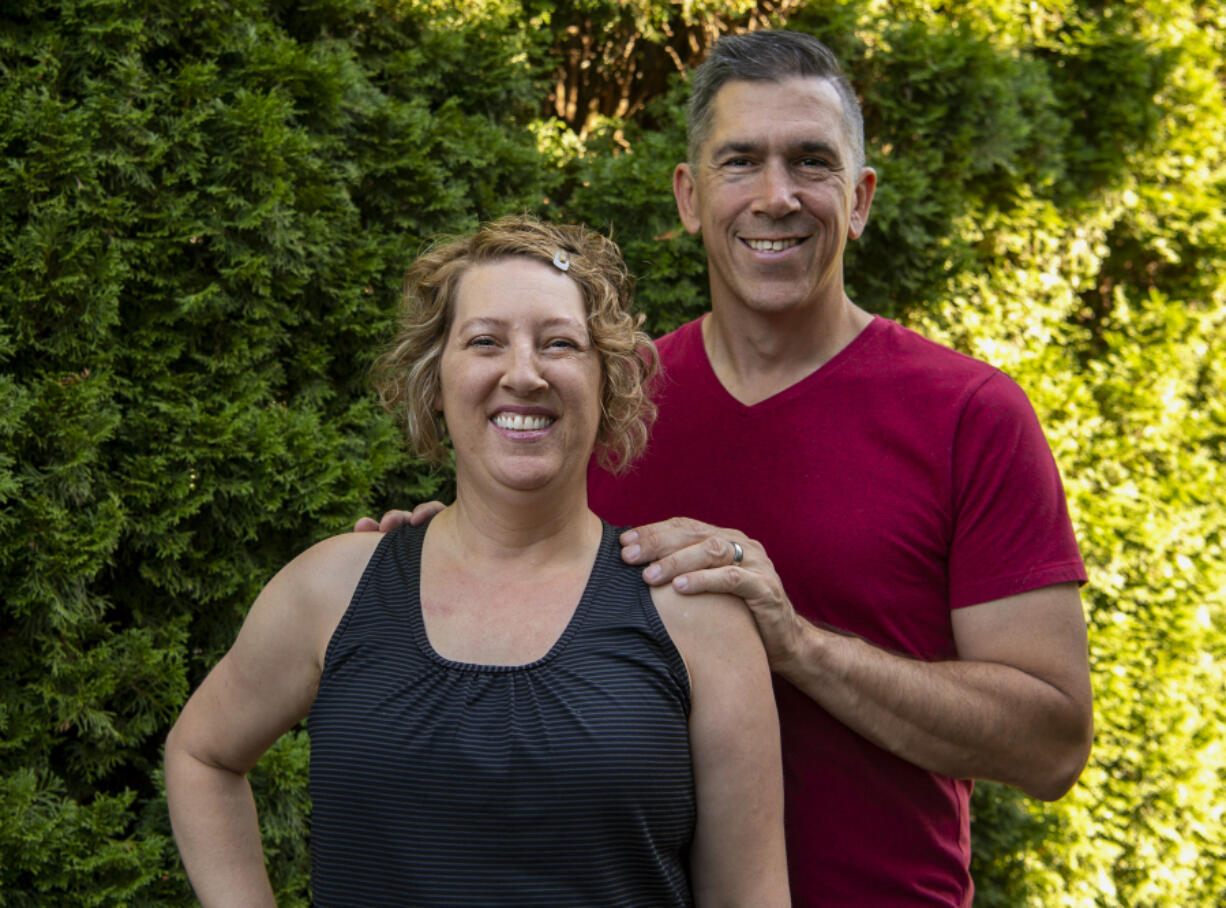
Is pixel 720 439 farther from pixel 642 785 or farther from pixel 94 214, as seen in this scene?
pixel 94 214

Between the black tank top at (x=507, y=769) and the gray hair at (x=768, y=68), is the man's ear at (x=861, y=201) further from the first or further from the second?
the black tank top at (x=507, y=769)

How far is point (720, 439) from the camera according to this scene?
2.21m

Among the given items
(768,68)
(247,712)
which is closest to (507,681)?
(247,712)

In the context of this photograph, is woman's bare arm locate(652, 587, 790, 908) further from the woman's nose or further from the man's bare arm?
the woman's nose

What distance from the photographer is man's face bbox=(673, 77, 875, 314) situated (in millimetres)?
2193

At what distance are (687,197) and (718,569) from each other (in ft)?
3.49

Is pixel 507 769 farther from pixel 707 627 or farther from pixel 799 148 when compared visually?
pixel 799 148

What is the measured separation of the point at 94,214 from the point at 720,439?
4.89 ft

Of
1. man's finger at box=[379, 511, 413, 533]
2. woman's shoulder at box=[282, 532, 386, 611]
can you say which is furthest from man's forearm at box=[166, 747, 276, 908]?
man's finger at box=[379, 511, 413, 533]

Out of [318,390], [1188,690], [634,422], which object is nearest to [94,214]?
[318,390]

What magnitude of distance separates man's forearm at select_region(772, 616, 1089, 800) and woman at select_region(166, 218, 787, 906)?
21 centimetres

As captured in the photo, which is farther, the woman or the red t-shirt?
the red t-shirt

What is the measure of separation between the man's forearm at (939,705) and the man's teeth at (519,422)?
1.75 ft

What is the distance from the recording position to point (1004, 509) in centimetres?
200
